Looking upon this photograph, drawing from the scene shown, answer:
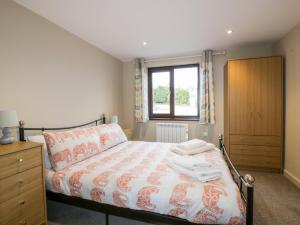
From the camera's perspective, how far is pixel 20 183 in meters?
1.50

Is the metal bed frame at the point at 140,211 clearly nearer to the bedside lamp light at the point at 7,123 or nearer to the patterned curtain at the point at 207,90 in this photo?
the bedside lamp light at the point at 7,123

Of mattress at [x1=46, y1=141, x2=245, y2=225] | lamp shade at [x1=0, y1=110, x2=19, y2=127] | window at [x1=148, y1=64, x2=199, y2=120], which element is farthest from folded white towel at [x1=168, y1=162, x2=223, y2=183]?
window at [x1=148, y1=64, x2=199, y2=120]

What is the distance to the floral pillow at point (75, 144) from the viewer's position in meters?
1.86

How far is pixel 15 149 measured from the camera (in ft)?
4.82

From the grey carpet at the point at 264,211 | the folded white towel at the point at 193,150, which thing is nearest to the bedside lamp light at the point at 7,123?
the grey carpet at the point at 264,211

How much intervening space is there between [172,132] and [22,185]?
3.07 metres

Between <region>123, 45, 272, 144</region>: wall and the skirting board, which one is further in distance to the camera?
<region>123, 45, 272, 144</region>: wall

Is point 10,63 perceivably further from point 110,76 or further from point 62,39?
point 110,76

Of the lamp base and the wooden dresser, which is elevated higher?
the lamp base

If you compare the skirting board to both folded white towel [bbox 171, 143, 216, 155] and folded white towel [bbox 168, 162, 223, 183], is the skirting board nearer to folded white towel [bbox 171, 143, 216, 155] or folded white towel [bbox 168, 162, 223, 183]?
folded white towel [bbox 171, 143, 216, 155]

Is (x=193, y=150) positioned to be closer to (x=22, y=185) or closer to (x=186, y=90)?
(x=22, y=185)

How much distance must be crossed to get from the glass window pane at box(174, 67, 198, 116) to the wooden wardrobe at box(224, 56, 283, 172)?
35.9 inches

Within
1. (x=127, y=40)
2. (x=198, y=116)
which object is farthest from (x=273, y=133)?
(x=127, y=40)

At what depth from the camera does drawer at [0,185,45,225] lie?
4.56ft
